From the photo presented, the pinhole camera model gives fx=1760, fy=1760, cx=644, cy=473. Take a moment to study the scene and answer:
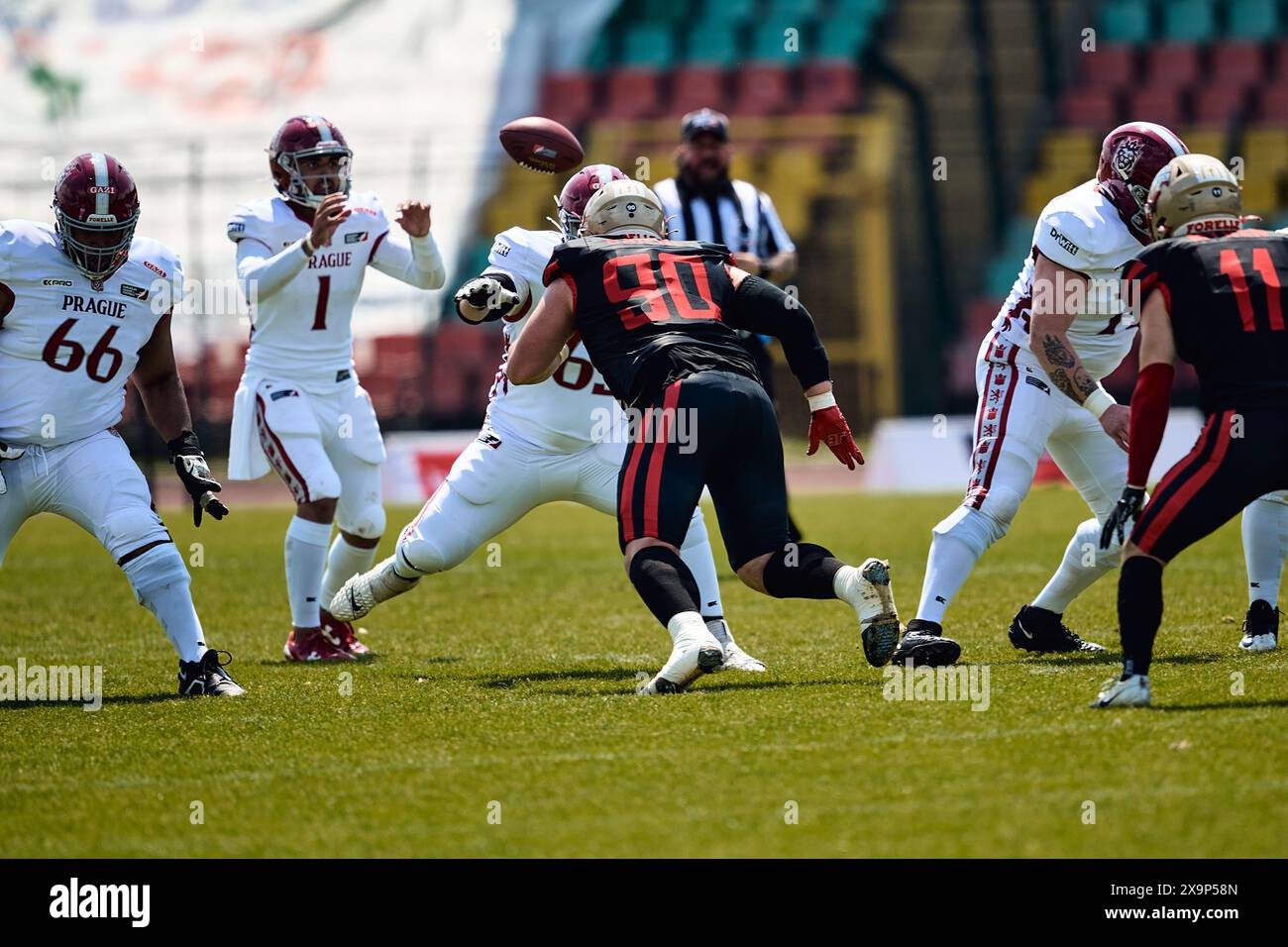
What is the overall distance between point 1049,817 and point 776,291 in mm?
2400

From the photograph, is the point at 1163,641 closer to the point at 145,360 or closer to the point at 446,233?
the point at 145,360

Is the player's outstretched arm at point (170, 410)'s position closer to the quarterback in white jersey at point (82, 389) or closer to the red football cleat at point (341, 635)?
the quarterback in white jersey at point (82, 389)

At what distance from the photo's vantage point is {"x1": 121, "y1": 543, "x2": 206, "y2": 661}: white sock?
600 centimetres

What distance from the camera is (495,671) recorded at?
6480mm

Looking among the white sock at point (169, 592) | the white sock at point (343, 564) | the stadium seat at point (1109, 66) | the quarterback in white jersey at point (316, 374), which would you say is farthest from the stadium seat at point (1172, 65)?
the white sock at point (169, 592)

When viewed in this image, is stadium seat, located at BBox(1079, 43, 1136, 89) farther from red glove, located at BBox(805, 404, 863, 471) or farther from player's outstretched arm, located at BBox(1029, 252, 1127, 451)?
red glove, located at BBox(805, 404, 863, 471)

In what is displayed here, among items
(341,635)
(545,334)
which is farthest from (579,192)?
(341,635)

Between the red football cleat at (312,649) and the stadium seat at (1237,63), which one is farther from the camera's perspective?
the stadium seat at (1237,63)

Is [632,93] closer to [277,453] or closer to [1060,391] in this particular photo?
[277,453]

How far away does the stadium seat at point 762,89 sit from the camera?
2072 cm

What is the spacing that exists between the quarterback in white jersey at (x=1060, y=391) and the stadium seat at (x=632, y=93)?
49.5 feet

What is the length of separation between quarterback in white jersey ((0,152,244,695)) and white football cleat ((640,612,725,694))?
64.7 inches
